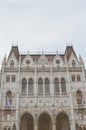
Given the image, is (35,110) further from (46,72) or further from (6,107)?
(46,72)

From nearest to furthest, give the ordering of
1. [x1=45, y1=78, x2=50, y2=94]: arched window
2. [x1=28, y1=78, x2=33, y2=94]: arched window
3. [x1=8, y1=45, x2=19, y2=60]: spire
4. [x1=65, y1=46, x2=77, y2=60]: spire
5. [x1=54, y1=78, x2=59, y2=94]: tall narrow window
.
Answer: [x1=28, y1=78, x2=33, y2=94]: arched window, [x1=45, y1=78, x2=50, y2=94]: arched window, [x1=54, y1=78, x2=59, y2=94]: tall narrow window, [x1=8, y1=45, x2=19, y2=60]: spire, [x1=65, y1=46, x2=77, y2=60]: spire

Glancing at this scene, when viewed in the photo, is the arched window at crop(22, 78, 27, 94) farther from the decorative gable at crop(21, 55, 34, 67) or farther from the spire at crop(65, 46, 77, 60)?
the spire at crop(65, 46, 77, 60)

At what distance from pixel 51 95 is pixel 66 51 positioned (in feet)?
49.1

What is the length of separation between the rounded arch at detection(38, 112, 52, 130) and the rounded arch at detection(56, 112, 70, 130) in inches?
71.3

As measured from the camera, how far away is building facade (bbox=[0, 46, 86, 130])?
149ft

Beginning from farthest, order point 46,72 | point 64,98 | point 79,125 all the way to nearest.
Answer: point 46,72, point 64,98, point 79,125

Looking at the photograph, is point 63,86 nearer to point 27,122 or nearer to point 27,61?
point 27,61

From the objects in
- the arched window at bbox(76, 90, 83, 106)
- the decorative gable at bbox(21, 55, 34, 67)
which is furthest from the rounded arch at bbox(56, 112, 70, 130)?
the decorative gable at bbox(21, 55, 34, 67)

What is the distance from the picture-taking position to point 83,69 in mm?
51406

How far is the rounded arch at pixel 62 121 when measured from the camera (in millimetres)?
46375

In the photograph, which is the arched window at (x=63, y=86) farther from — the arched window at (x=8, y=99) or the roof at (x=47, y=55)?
the arched window at (x=8, y=99)

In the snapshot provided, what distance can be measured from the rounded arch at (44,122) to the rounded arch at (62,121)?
1.81 m

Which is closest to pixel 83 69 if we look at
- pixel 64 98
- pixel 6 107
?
pixel 64 98

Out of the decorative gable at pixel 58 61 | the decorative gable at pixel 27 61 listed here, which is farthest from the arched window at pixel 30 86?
the decorative gable at pixel 58 61
